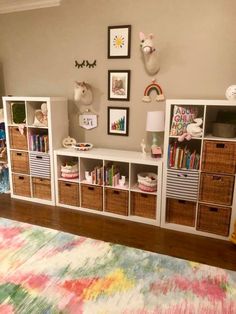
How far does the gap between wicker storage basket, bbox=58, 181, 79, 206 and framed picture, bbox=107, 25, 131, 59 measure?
5.21 ft

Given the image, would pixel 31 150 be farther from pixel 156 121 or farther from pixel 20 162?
pixel 156 121

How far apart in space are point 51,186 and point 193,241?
177cm

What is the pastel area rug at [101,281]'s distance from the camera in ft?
5.53

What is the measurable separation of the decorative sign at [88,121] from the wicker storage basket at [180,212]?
132 centimetres

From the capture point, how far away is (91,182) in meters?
3.02

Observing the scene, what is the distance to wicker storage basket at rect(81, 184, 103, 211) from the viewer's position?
9.86 ft

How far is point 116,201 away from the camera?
9.63 ft

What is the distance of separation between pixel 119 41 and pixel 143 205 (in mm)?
1853

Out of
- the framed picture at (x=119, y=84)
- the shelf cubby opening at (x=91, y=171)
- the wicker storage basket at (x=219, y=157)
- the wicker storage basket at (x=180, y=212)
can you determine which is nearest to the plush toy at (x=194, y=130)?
the wicker storage basket at (x=219, y=157)

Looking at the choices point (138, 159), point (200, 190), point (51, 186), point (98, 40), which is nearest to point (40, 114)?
point (51, 186)

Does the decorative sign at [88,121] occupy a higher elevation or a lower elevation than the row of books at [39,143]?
higher

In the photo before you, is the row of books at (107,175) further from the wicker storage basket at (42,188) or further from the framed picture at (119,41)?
the framed picture at (119,41)

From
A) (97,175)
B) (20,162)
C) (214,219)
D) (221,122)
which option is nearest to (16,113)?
(20,162)

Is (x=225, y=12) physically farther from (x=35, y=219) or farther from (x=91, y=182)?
(x=35, y=219)
